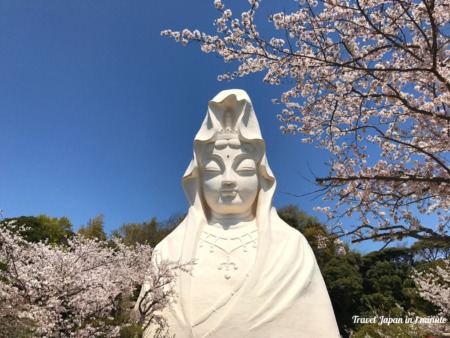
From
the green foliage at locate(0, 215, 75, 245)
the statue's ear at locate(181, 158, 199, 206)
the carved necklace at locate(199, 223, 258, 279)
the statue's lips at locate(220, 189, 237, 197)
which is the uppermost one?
the green foliage at locate(0, 215, 75, 245)

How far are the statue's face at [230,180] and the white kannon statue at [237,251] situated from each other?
11 mm

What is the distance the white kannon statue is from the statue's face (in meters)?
0.01

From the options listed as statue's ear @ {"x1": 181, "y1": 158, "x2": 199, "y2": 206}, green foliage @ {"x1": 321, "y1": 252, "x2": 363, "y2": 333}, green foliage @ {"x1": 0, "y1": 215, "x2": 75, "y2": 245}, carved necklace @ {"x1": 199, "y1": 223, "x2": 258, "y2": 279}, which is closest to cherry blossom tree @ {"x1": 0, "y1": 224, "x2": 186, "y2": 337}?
carved necklace @ {"x1": 199, "y1": 223, "x2": 258, "y2": 279}

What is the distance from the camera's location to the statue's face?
4.77m

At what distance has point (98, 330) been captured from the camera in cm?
338

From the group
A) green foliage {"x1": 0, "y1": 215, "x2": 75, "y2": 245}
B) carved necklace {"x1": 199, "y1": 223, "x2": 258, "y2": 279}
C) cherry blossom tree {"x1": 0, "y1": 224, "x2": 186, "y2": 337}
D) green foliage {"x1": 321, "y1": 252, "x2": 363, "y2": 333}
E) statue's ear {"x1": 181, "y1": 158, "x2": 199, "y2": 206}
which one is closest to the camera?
cherry blossom tree {"x1": 0, "y1": 224, "x2": 186, "y2": 337}

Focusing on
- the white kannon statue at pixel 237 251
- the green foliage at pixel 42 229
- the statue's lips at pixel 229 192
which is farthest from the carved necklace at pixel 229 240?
the green foliage at pixel 42 229

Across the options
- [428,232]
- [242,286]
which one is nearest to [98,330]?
[242,286]

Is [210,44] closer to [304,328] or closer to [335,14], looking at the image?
[335,14]

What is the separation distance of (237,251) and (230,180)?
2.43 ft

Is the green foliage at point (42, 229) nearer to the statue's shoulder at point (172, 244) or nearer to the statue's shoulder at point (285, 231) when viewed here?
the statue's shoulder at point (172, 244)

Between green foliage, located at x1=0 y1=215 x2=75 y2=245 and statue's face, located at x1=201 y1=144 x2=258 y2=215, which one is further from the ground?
green foliage, located at x1=0 y1=215 x2=75 y2=245

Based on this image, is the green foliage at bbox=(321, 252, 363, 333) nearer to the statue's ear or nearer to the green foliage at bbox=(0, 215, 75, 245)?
the green foliage at bbox=(0, 215, 75, 245)

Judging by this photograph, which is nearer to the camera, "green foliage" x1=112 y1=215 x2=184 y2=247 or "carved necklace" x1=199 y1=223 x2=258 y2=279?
"carved necklace" x1=199 y1=223 x2=258 y2=279
